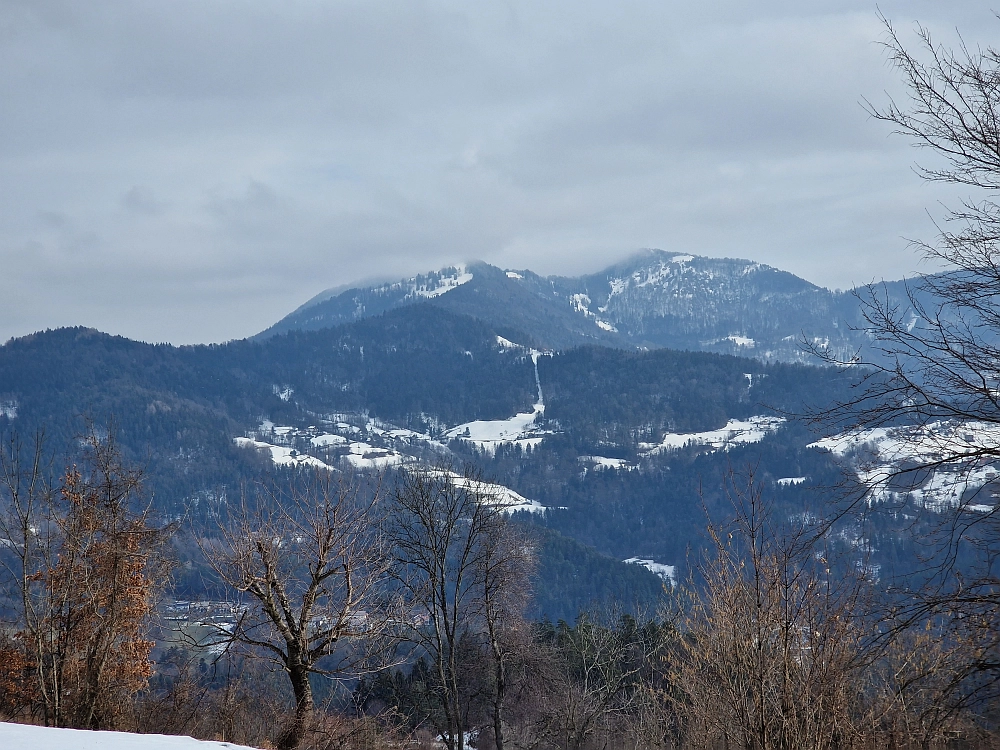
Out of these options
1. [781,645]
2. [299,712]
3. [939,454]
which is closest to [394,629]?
[299,712]

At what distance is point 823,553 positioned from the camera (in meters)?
11.4

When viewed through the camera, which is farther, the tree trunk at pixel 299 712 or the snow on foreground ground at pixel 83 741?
the tree trunk at pixel 299 712

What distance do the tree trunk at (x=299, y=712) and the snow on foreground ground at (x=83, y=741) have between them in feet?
13.0

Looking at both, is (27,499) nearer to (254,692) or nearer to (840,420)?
(254,692)

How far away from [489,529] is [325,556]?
13.7 metres

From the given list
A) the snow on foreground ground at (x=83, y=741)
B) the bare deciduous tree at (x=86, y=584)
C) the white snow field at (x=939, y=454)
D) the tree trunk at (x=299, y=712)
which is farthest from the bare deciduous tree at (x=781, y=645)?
the bare deciduous tree at (x=86, y=584)

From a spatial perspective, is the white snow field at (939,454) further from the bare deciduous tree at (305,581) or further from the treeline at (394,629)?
the bare deciduous tree at (305,581)

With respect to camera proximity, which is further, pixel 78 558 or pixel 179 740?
pixel 78 558

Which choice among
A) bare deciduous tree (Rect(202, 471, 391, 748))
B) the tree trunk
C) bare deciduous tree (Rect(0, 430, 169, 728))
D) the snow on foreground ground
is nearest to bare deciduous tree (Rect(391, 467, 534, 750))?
bare deciduous tree (Rect(202, 471, 391, 748))

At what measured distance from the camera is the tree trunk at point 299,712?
15.7m

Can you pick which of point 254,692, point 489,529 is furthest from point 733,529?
point 254,692

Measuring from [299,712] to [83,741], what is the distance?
5.88 meters

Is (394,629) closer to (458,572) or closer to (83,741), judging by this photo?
(458,572)

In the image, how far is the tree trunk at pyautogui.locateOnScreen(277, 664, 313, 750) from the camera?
618 inches
